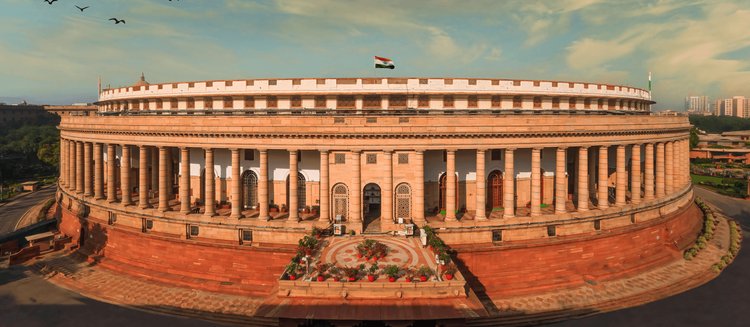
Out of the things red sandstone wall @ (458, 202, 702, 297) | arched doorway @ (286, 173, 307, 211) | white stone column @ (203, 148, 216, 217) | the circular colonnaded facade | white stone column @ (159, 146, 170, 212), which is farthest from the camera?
arched doorway @ (286, 173, 307, 211)

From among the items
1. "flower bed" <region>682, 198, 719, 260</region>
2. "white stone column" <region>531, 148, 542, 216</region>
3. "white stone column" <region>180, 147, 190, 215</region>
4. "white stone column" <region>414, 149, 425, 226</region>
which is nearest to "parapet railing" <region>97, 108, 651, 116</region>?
"white stone column" <region>414, 149, 425, 226</region>

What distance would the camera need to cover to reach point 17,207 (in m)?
61.7

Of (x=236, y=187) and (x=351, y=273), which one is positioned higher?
(x=236, y=187)

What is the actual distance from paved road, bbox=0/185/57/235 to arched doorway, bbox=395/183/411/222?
165 feet

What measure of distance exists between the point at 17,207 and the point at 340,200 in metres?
59.7

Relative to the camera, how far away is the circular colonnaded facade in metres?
33.5

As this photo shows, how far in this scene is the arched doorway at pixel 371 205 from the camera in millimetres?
36562

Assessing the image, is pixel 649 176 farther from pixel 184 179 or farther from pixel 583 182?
pixel 184 179

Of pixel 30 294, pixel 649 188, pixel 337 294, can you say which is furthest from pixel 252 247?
pixel 649 188

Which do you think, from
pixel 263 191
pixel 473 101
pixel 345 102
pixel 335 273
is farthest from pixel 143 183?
pixel 473 101

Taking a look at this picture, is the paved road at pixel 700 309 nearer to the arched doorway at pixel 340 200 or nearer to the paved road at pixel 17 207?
the arched doorway at pixel 340 200

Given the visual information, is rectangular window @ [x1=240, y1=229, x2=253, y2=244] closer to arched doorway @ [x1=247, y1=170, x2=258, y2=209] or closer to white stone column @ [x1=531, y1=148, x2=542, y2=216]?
arched doorway @ [x1=247, y1=170, x2=258, y2=209]

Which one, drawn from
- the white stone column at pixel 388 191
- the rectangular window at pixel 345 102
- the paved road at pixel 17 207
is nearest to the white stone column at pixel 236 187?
the rectangular window at pixel 345 102

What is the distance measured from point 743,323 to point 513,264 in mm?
15006
